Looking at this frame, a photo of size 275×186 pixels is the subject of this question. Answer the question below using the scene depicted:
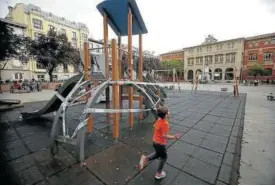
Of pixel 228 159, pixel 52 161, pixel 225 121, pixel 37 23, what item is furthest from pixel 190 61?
pixel 52 161

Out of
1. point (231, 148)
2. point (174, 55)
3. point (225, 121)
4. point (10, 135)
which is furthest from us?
point (174, 55)

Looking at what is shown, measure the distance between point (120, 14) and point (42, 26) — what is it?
3380cm

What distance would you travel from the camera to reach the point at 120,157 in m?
2.74

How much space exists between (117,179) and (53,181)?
36.5 inches

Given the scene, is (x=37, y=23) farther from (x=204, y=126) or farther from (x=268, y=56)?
(x=268, y=56)

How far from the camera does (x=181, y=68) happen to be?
4791 centimetres

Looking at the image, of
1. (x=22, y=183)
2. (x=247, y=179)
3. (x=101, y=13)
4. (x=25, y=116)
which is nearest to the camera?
(x=22, y=183)

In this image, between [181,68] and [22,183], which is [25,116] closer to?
[22,183]

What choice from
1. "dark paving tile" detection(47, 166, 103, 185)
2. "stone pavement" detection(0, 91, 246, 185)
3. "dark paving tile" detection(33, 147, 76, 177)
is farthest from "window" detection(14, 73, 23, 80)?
"dark paving tile" detection(47, 166, 103, 185)

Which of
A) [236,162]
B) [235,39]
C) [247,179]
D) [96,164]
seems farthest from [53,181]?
[235,39]

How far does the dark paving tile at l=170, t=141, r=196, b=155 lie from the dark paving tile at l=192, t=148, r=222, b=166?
10cm

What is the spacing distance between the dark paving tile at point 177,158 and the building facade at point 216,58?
33.9 meters

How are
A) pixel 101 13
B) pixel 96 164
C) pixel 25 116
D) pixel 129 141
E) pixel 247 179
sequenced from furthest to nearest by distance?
pixel 25 116, pixel 101 13, pixel 129 141, pixel 96 164, pixel 247 179

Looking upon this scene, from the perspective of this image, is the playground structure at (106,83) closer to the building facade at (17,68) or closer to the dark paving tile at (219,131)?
the dark paving tile at (219,131)
